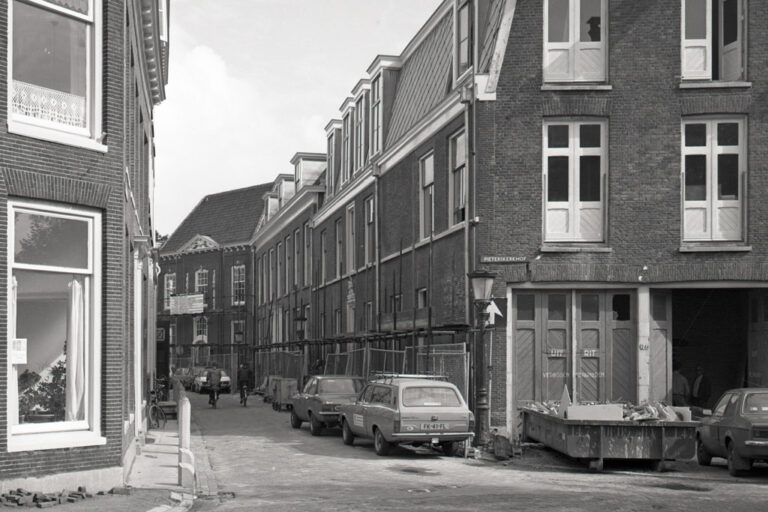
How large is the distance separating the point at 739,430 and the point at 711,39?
33.2ft

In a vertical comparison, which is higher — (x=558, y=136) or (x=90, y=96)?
(x=558, y=136)

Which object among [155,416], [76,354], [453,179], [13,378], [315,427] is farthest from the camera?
[155,416]

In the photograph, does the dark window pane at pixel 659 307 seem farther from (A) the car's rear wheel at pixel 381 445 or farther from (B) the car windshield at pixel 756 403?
(A) the car's rear wheel at pixel 381 445

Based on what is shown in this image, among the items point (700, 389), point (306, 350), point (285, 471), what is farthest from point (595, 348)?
point (306, 350)

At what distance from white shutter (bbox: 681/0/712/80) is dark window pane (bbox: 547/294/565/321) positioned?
219 inches

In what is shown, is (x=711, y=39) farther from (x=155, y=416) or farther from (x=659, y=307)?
(x=155, y=416)

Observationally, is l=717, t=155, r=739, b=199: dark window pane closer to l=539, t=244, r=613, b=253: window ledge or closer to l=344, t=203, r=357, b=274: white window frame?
l=539, t=244, r=613, b=253: window ledge

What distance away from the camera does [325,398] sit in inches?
1000

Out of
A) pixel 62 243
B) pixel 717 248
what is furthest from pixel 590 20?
pixel 62 243

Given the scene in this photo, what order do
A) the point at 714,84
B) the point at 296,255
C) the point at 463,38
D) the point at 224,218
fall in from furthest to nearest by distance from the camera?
the point at 224,218, the point at 296,255, the point at 463,38, the point at 714,84

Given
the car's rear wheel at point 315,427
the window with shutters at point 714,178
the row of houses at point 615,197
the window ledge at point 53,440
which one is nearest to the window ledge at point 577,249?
the row of houses at point 615,197

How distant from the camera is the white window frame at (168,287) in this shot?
240ft

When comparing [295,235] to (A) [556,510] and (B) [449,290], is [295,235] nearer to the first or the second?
(B) [449,290]

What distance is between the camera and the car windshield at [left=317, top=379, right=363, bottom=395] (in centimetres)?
2592
